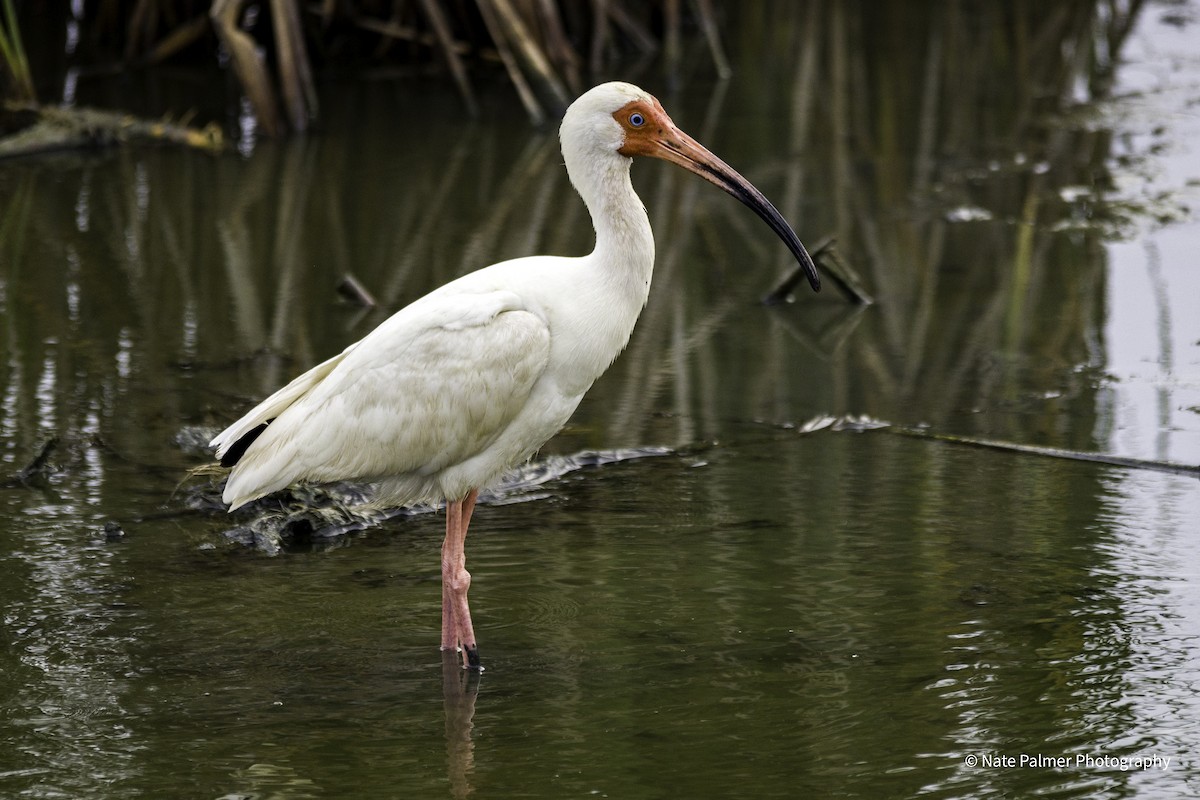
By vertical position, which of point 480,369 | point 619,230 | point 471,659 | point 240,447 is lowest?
point 471,659

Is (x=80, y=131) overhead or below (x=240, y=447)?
overhead

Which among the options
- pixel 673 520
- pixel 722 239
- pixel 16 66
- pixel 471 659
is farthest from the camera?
pixel 16 66

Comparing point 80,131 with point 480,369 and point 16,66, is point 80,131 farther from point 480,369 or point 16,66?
point 480,369

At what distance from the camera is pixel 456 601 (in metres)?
5.36

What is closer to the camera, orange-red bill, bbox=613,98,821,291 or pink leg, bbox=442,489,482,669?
pink leg, bbox=442,489,482,669

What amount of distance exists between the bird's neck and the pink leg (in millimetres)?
989

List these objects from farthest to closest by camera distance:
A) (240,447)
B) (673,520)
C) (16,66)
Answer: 1. (16,66)
2. (673,520)
3. (240,447)

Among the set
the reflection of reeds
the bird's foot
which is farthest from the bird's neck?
the reflection of reeds

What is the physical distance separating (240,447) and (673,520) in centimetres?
166

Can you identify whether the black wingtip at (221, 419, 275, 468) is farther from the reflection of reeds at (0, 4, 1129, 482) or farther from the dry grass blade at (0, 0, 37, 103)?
the dry grass blade at (0, 0, 37, 103)

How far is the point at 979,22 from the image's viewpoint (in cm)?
1803

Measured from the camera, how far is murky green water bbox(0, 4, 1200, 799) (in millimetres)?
4703

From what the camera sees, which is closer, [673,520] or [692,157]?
[692,157]

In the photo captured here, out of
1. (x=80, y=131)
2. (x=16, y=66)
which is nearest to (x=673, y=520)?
(x=80, y=131)
